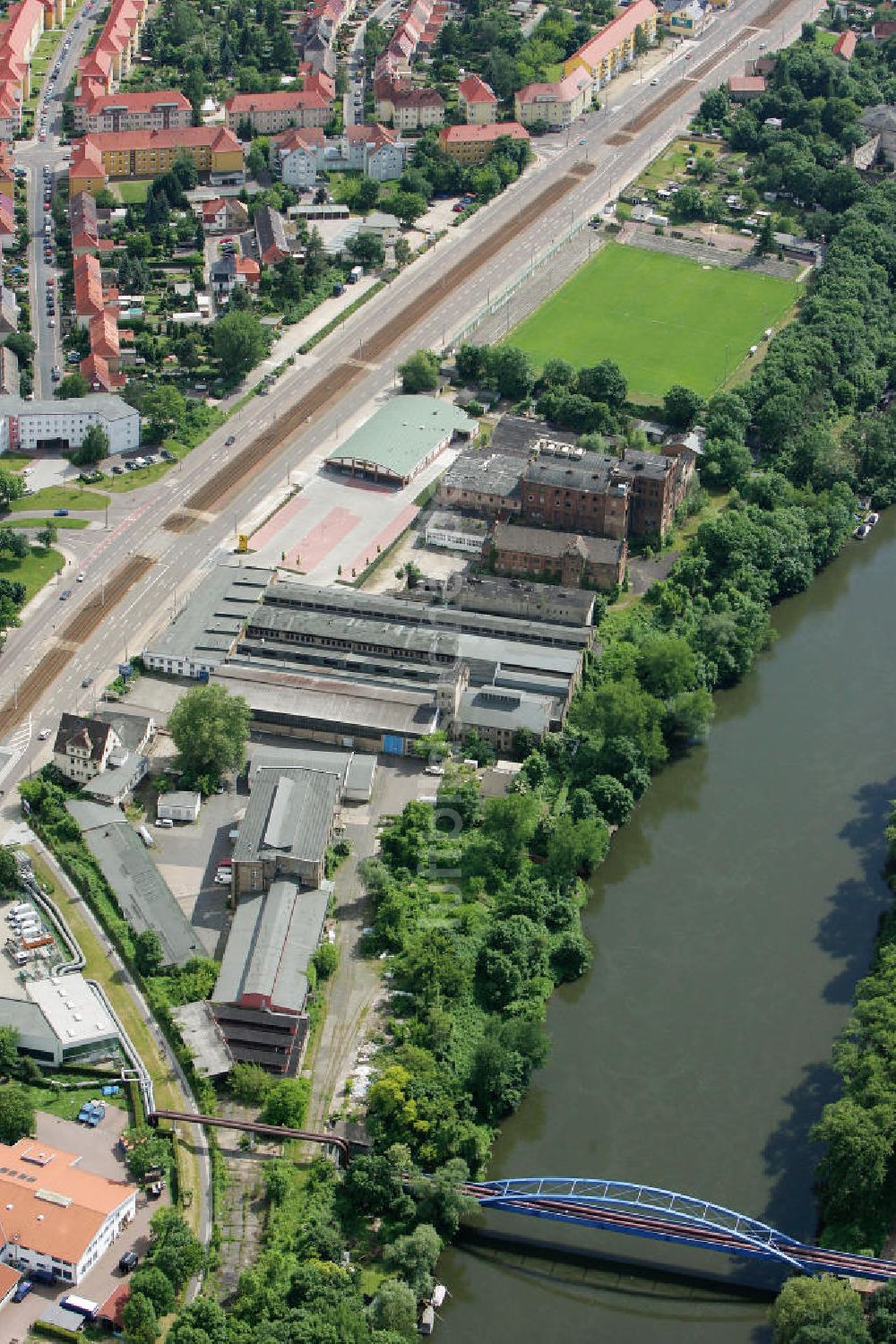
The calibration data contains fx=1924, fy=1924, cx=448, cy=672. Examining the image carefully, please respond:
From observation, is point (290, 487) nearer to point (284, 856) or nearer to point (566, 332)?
point (566, 332)

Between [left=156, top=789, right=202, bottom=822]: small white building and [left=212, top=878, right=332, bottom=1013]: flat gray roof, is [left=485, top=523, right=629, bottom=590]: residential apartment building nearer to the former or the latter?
[left=156, top=789, right=202, bottom=822]: small white building

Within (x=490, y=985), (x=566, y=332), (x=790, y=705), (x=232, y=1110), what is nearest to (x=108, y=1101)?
(x=232, y=1110)

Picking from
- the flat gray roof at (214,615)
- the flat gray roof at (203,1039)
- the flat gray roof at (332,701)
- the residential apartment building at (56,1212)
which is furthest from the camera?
the flat gray roof at (214,615)

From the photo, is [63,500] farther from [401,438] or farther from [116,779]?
[116,779]

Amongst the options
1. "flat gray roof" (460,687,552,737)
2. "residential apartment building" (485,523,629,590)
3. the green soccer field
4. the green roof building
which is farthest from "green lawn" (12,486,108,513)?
the green soccer field

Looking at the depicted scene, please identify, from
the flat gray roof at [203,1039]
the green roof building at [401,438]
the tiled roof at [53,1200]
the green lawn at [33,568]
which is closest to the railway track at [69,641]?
the green lawn at [33,568]

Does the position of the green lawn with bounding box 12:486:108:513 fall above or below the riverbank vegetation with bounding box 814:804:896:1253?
above

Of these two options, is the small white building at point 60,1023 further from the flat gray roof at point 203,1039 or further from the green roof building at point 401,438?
the green roof building at point 401,438
